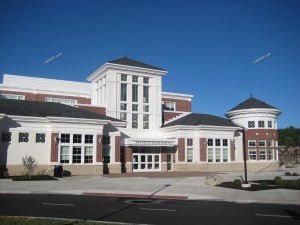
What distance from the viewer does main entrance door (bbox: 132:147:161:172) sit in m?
38.4

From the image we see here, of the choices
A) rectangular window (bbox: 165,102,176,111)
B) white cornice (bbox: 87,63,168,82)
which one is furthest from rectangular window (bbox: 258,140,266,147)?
white cornice (bbox: 87,63,168,82)

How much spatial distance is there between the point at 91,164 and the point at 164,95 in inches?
779

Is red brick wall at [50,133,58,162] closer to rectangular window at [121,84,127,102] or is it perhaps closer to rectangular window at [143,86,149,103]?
rectangular window at [121,84,127,102]

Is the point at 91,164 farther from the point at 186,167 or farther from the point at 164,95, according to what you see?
the point at 164,95

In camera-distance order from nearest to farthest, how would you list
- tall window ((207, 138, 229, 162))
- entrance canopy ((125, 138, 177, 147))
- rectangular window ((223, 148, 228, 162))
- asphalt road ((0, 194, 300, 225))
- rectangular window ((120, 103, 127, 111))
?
asphalt road ((0, 194, 300, 225)), entrance canopy ((125, 138, 177, 147)), tall window ((207, 138, 229, 162)), rectangular window ((120, 103, 127, 111)), rectangular window ((223, 148, 228, 162))

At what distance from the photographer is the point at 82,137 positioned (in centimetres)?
3269

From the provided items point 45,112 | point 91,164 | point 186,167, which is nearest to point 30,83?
point 45,112

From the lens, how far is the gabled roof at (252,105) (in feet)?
152

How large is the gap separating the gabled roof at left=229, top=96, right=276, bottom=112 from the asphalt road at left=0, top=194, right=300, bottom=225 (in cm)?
3256

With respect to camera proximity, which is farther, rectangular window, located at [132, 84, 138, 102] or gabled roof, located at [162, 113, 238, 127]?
rectangular window, located at [132, 84, 138, 102]

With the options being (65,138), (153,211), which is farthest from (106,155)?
(153,211)

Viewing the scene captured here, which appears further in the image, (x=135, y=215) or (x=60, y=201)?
(x=60, y=201)

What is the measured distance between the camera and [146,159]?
3900 cm

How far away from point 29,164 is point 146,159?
14765 millimetres
